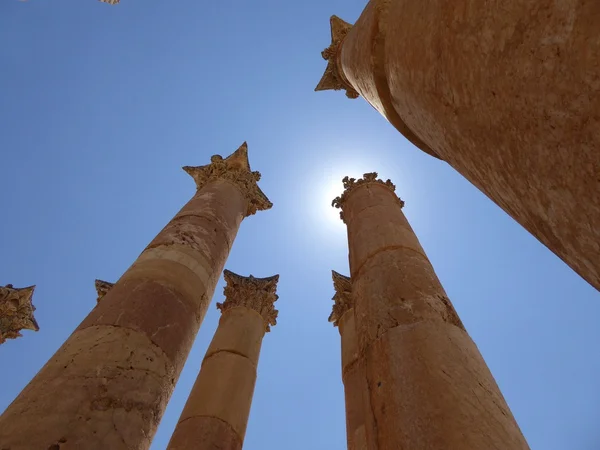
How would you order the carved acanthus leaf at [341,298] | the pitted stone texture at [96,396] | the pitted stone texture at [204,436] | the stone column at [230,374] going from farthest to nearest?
the carved acanthus leaf at [341,298] < the stone column at [230,374] < the pitted stone texture at [204,436] < the pitted stone texture at [96,396]

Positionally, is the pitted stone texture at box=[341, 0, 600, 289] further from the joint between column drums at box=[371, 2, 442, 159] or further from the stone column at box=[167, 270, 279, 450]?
the stone column at box=[167, 270, 279, 450]

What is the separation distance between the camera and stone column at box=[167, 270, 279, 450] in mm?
10000

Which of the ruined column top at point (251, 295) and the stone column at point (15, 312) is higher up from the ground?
the ruined column top at point (251, 295)

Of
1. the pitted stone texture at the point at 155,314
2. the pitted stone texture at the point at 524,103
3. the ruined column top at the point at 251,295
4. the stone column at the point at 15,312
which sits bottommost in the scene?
the pitted stone texture at the point at 524,103

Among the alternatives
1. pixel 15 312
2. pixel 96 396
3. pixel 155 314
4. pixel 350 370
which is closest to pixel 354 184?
pixel 350 370

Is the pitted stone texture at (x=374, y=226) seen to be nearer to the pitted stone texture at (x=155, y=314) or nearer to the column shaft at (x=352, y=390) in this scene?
the column shaft at (x=352, y=390)

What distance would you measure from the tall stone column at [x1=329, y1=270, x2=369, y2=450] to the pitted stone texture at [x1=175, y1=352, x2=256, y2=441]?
2657 millimetres

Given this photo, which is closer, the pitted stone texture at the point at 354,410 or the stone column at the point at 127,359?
the stone column at the point at 127,359

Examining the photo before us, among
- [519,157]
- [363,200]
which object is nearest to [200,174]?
[363,200]

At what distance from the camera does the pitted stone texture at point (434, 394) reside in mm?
4379

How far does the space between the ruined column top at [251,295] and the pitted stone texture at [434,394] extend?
9.02 metres

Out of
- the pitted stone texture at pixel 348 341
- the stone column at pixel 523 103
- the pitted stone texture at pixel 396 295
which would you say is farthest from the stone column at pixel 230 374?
the stone column at pixel 523 103

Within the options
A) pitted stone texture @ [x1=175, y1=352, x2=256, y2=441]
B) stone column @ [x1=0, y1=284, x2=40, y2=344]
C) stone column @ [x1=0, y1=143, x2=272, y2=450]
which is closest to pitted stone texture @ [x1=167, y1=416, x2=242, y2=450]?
pitted stone texture @ [x1=175, y1=352, x2=256, y2=441]

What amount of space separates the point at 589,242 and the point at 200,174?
13221 mm
